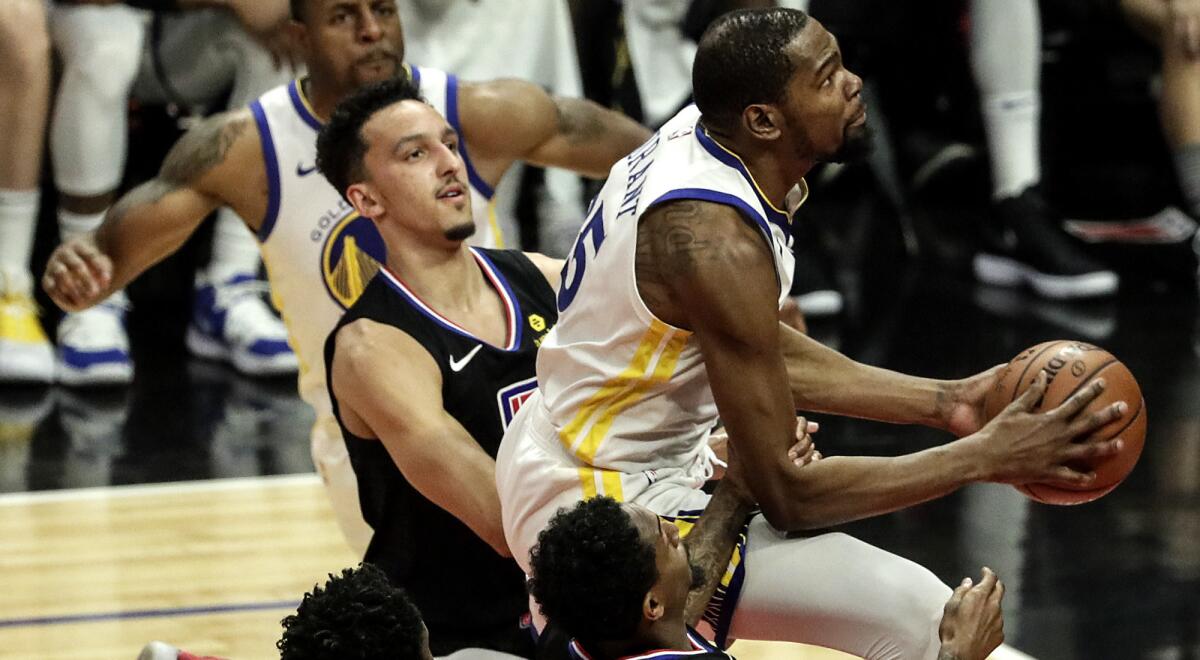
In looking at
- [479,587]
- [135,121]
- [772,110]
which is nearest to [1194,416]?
[479,587]

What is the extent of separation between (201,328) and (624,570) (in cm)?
465

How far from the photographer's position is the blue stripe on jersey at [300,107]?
4762 mm

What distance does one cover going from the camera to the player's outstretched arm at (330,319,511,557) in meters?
3.49

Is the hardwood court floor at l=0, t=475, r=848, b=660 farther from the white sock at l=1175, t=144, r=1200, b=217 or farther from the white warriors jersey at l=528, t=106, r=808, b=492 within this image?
the white sock at l=1175, t=144, r=1200, b=217

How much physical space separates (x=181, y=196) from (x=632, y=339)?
79.6 inches

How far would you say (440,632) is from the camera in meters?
3.81

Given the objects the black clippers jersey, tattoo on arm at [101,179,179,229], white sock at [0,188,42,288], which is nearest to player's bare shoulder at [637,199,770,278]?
the black clippers jersey

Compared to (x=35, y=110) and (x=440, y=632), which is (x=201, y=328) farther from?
(x=440, y=632)

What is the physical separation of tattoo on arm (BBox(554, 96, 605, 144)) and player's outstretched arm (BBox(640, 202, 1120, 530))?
183 cm

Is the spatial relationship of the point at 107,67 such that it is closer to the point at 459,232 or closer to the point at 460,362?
the point at 459,232

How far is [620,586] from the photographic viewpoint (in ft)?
8.93

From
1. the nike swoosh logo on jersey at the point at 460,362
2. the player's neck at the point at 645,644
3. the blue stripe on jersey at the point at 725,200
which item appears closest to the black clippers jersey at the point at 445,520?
the nike swoosh logo on jersey at the point at 460,362

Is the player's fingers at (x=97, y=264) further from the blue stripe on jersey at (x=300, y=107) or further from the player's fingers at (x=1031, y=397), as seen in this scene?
the player's fingers at (x=1031, y=397)

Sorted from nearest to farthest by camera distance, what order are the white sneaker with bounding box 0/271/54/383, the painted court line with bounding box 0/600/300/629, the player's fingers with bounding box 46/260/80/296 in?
the player's fingers with bounding box 46/260/80/296 < the painted court line with bounding box 0/600/300/629 < the white sneaker with bounding box 0/271/54/383
